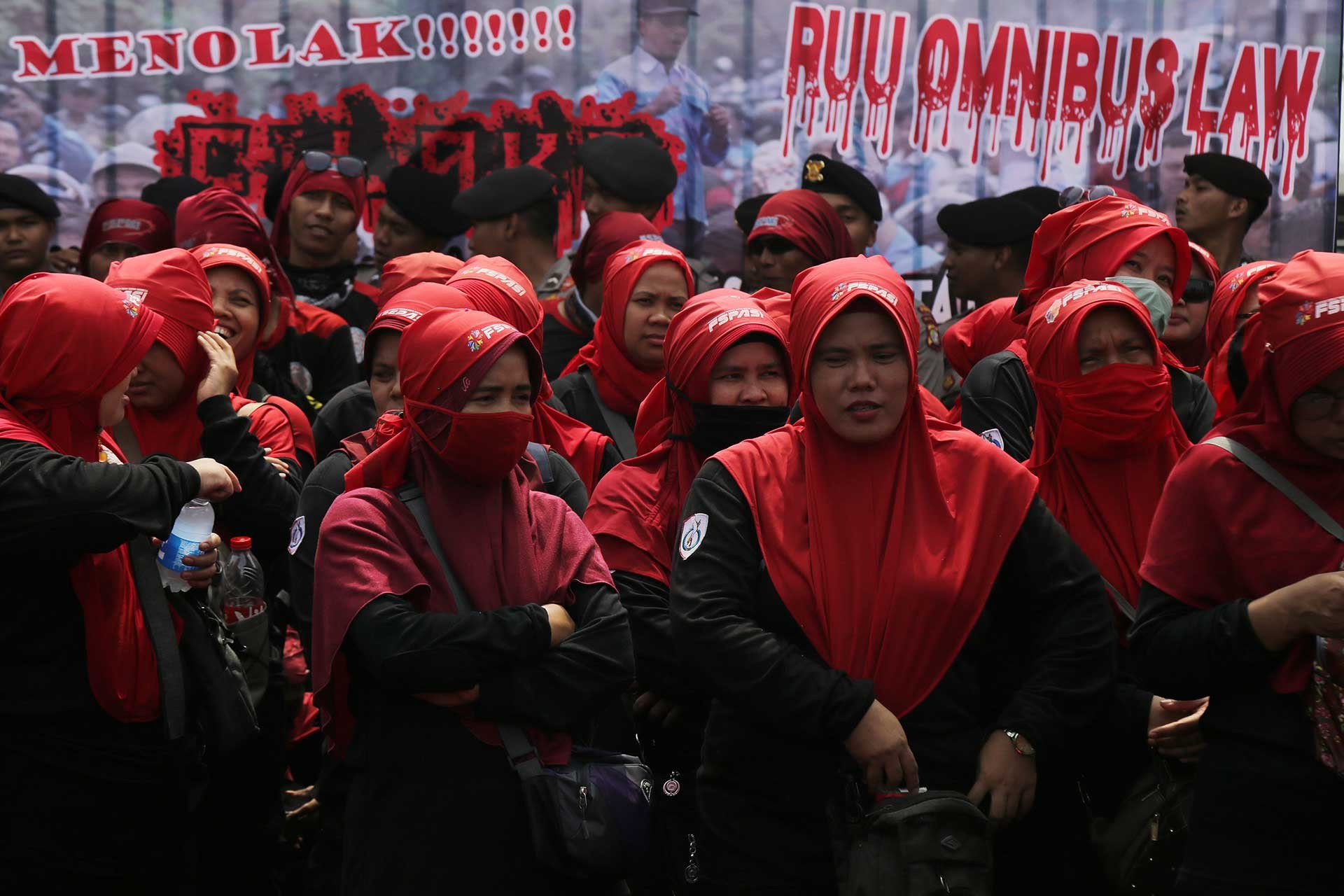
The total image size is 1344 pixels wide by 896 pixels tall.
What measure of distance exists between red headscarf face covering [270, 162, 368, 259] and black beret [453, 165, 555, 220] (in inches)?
18.0

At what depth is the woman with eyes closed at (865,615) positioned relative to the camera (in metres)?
3.00

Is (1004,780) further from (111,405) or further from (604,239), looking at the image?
(604,239)

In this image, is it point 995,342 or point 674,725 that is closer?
point 674,725

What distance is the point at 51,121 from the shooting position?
6.84 meters

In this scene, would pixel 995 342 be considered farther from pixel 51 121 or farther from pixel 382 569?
pixel 51 121

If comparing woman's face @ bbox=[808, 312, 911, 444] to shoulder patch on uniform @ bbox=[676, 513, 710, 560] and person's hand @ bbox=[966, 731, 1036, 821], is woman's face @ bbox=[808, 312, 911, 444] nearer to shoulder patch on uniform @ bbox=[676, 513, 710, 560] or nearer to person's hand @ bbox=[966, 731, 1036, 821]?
shoulder patch on uniform @ bbox=[676, 513, 710, 560]

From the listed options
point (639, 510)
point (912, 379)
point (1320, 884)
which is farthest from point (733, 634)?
point (1320, 884)

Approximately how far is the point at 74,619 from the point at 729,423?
171 centimetres

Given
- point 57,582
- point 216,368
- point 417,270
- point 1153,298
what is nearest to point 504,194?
point 417,270

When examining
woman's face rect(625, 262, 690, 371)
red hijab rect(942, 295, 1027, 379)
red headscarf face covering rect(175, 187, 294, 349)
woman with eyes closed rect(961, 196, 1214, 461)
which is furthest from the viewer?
red headscarf face covering rect(175, 187, 294, 349)

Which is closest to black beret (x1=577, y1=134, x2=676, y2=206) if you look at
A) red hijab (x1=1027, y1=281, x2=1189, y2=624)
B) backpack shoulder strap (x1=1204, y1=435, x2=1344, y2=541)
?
red hijab (x1=1027, y1=281, x2=1189, y2=624)

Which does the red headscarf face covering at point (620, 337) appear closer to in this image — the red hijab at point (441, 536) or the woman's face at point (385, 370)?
the woman's face at point (385, 370)

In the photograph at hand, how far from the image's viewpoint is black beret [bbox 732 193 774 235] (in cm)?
673

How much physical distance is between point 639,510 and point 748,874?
1.13 meters
